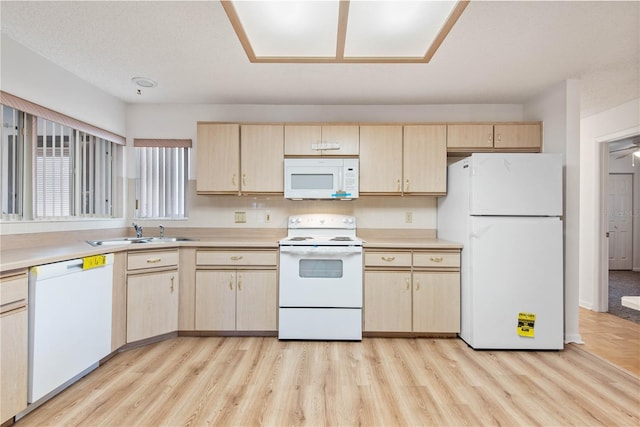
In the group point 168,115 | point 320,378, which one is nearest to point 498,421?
point 320,378

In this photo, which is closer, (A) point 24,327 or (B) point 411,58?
(A) point 24,327

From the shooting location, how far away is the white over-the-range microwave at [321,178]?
316 centimetres

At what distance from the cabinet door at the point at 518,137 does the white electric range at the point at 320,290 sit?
67.7 inches

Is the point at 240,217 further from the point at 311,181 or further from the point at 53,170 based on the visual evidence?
the point at 53,170

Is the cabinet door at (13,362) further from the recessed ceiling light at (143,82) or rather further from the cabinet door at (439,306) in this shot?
the cabinet door at (439,306)

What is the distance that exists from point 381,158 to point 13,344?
2940mm

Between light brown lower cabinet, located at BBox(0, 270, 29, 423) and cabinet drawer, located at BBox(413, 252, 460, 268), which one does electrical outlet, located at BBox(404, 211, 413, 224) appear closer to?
cabinet drawer, located at BBox(413, 252, 460, 268)

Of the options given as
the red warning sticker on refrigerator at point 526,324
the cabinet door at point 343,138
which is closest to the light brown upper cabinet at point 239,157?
the cabinet door at point 343,138

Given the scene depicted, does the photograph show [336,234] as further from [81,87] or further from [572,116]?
[81,87]

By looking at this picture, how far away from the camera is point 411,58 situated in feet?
7.84

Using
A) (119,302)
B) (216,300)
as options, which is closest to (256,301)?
(216,300)

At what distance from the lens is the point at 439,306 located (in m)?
2.91

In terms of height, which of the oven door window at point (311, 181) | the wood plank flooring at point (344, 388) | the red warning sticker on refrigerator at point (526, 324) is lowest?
the wood plank flooring at point (344, 388)

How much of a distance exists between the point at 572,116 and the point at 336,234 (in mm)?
2374
